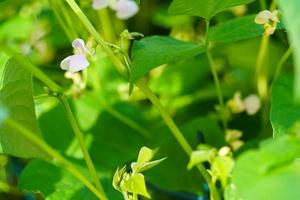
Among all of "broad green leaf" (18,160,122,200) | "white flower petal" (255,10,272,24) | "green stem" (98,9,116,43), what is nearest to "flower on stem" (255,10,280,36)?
"white flower petal" (255,10,272,24)

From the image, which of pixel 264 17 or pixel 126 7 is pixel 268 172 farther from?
pixel 126 7

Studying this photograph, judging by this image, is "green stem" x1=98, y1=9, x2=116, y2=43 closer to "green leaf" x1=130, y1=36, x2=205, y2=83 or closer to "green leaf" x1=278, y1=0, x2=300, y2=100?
"green leaf" x1=130, y1=36, x2=205, y2=83

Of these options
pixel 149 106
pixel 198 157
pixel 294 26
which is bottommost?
pixel 149 106

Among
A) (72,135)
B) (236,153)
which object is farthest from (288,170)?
(72,135)

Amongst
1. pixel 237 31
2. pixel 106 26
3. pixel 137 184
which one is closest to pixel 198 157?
pixel 137 184

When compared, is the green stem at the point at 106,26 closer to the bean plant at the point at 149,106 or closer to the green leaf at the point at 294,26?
the bean plant at the point at 149,106

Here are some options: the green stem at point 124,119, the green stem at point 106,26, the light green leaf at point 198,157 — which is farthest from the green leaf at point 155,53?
the green stem at point 106,26

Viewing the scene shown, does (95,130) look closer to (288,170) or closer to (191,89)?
(191,89)
